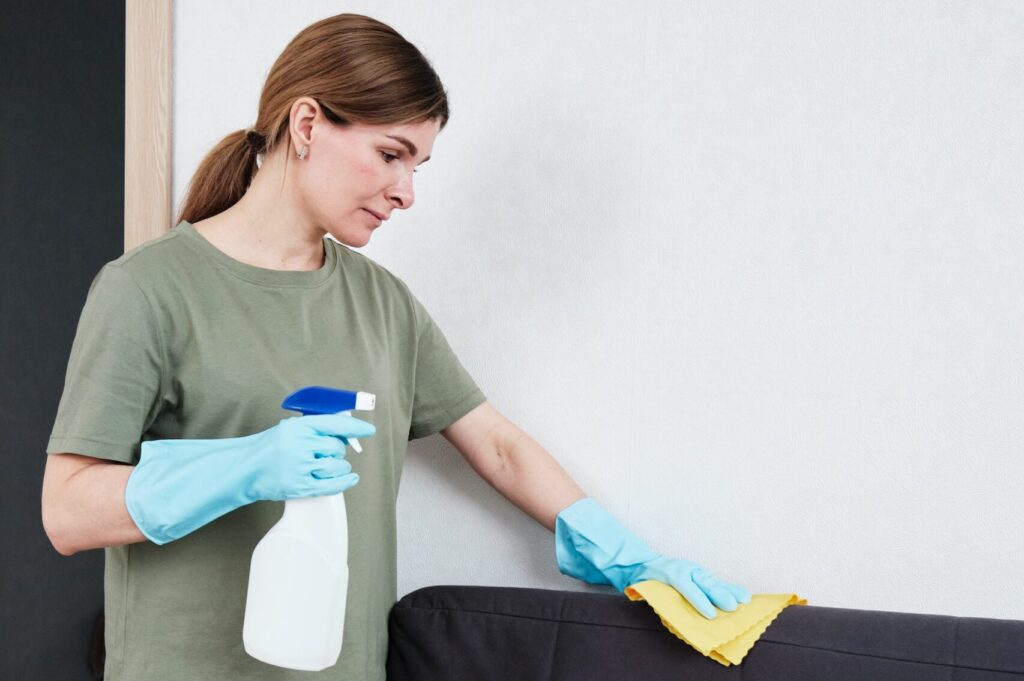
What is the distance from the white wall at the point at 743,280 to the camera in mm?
1169

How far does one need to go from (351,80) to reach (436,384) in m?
0.44

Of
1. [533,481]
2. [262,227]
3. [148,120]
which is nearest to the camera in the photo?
[262,227]

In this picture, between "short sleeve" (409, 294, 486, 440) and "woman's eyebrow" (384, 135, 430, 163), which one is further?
"short sleeve" (409, 294, 486, 440)

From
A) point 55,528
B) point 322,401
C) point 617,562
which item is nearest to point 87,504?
point 55,528

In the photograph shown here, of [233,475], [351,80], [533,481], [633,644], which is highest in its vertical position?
[351,80]

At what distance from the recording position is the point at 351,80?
115 centimetres

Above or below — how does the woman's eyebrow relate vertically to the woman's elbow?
above

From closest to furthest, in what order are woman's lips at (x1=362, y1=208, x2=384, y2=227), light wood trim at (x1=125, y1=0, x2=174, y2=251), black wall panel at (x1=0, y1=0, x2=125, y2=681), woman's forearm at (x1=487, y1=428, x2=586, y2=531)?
woman's lips at (x1=362, y1=208, x2=384, y2=227)
woman's forearm at (x1=487, y1=428, x2=586, y2=531)
light wood trim at (x1=125, y1=0, x2=174, y2=251)
black wall panel at (x1=0, y1=0, x2=125, y2=681)

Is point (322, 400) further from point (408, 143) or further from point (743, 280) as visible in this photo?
point (743, 280)

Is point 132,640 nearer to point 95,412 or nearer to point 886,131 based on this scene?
point 95,412

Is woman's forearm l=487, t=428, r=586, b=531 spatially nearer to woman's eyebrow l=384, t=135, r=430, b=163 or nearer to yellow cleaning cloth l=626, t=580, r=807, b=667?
yellow cleaning cloth l=626, t=580, r=807, b=667

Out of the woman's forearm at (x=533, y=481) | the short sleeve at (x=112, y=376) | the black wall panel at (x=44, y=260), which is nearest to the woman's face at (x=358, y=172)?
the short sleeve at (x=112, y=376)

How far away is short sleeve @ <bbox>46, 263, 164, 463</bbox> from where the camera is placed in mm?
1037

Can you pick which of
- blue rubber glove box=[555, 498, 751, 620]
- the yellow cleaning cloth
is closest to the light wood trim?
blue rubber glove box=[555, 498, 751, 620]
